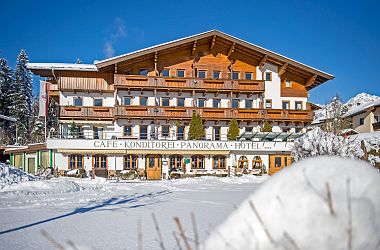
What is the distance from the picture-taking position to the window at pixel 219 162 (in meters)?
26.0

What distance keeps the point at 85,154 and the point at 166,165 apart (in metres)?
6.29

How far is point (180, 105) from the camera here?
28609 mm

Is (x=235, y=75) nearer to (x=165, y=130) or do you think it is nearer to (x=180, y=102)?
(x=180, y=102)

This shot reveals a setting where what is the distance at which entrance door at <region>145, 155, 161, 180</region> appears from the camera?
24.7 meters

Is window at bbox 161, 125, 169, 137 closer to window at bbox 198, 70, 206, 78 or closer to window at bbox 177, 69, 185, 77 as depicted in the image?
window at bbox 177, 69, 185, 77

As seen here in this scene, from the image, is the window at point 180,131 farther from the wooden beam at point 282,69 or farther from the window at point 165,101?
the wooden beam at point 282,69

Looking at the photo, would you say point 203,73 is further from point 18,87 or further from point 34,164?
point 18,87

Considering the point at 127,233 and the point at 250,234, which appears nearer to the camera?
the point at 250,234

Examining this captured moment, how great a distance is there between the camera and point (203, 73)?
97.4 feet

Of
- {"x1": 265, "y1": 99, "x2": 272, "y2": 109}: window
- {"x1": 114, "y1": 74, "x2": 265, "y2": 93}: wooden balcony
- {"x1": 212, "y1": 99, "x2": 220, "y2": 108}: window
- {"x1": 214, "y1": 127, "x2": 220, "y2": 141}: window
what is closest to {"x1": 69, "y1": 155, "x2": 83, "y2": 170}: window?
{"x1": 114, "y1": 74, "x2": 265, "y2": 93}: wooden balcony

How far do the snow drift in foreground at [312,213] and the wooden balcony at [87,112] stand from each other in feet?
86.2

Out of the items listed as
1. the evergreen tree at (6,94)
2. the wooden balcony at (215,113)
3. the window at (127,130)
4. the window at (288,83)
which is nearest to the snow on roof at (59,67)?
the wooden balcony at (215,113)

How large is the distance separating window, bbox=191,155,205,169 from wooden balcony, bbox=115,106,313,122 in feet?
11.7

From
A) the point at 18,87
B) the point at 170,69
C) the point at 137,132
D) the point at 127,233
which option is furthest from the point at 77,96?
the point at 18,87
